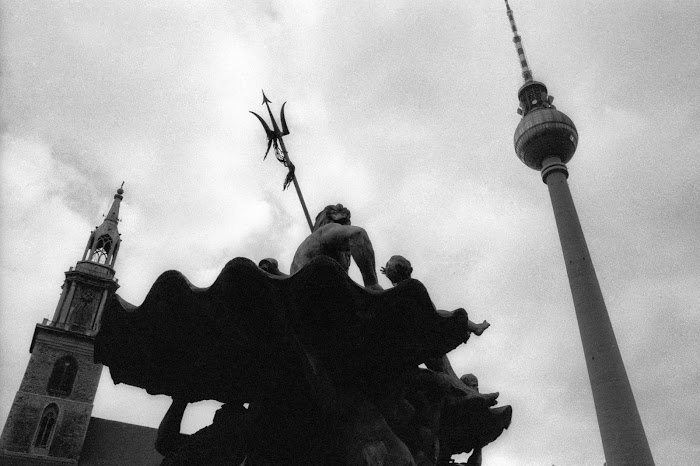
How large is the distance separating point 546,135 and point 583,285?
1469cm

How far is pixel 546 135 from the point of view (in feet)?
156

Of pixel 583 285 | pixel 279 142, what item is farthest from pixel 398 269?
pixel 583 285

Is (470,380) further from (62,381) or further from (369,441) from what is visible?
(62,381)

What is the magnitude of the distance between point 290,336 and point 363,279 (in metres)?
0.90

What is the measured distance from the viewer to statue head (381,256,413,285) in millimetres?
4570

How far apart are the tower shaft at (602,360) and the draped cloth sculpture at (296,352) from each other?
122ft

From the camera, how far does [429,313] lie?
366cm

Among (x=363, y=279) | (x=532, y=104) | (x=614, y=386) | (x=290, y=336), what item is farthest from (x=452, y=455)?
(x=532, y=104)

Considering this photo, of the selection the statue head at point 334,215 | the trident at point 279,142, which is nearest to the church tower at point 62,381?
the trident at point 279,142

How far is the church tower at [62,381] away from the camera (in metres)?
38.2

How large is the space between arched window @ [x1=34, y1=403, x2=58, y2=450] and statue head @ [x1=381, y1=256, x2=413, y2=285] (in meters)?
42.7

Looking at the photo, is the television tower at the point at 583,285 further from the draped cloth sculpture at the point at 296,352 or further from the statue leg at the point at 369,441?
the statue leg at the point at 369,441

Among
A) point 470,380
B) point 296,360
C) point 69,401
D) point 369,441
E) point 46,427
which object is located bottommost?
point 369,441

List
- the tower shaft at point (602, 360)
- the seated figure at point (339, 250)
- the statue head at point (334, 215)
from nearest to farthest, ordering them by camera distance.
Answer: the seated figure at point (339, 250) < the statue head at point (334, 215) < the tower shaft at point (602, 360)
